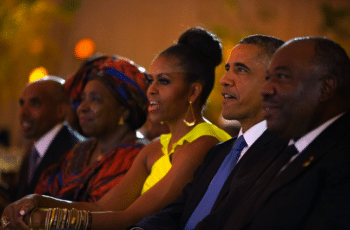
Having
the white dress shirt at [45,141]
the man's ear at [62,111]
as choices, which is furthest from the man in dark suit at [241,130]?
the man's ear at [62,111]

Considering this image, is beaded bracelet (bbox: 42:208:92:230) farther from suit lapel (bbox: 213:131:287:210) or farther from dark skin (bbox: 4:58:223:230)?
suit lapel (bbox: 213:131:287:210)

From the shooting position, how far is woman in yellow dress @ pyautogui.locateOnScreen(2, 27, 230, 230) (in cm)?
320

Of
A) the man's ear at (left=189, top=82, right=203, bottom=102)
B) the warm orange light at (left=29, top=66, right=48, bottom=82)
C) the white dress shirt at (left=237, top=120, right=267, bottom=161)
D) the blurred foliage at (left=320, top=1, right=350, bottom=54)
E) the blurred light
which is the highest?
the blurred foliage at (left=320, top=1, right=350, bottom=54)

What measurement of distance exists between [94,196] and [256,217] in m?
2.03

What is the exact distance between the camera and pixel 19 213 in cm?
324

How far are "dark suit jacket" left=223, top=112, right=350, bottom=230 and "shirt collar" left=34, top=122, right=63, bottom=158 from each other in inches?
136

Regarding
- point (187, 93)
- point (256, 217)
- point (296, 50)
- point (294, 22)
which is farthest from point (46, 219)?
point (294, 22)

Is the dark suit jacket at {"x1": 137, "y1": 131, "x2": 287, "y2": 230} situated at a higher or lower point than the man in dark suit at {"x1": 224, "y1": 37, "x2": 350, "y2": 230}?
lower

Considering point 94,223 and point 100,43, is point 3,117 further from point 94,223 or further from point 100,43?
point 94,223

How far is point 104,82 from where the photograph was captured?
13.9 ft

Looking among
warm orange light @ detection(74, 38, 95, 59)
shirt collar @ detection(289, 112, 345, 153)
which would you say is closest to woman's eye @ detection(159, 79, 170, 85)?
shirt collar @ detection(289, 112, 345, 153)

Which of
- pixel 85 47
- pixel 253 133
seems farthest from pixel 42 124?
pixel 85 47

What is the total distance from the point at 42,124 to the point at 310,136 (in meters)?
3.82

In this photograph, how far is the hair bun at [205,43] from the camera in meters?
3.56
